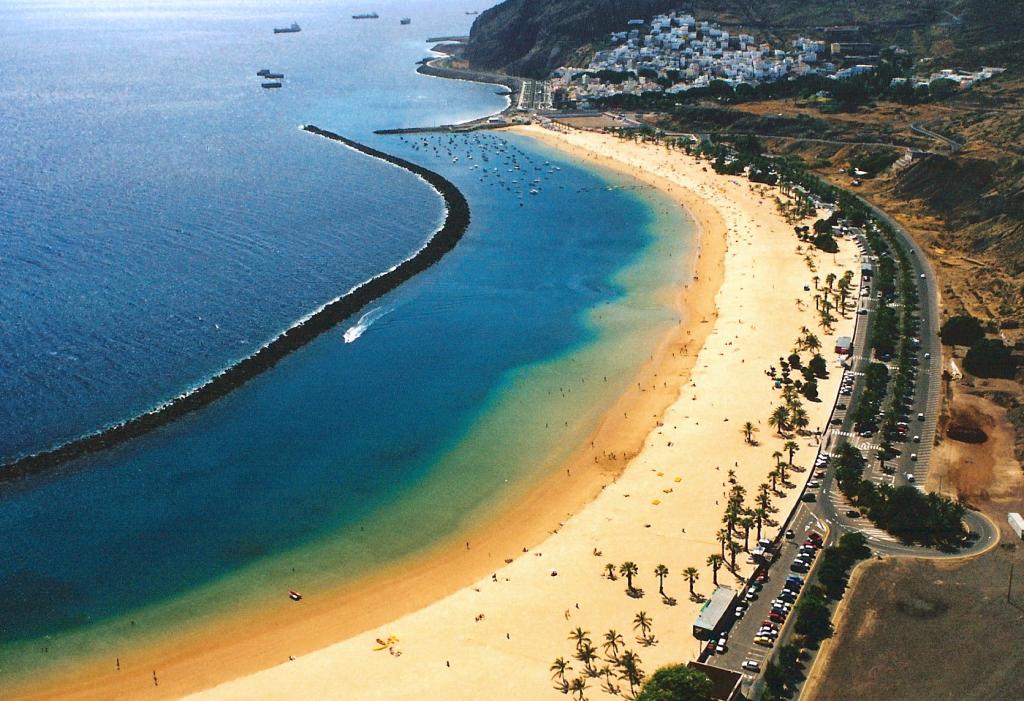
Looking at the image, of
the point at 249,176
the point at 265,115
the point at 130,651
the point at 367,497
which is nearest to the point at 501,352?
the point at 367,497

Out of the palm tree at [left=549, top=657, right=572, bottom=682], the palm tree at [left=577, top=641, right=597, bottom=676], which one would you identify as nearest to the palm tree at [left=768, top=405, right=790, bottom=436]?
the palm tree at [left=577, top=641, right=597, bottom=676]

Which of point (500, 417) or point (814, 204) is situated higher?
point (814, 204)

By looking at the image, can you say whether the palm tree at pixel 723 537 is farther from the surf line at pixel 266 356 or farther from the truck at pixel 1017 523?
the surf line at pixel 266 356

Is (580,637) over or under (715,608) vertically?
under

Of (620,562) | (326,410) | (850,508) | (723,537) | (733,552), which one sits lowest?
(326,410)

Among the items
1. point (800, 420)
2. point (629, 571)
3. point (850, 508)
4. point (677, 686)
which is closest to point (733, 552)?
point (629, 571)

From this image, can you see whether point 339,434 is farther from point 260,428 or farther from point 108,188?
Answer: point 108,188

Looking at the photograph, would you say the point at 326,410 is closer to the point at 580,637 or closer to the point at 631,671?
the point at 580,637

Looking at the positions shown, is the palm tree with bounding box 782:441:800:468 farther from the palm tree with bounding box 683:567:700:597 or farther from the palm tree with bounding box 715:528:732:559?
the palm tree with bounding box 683:567:700:597
